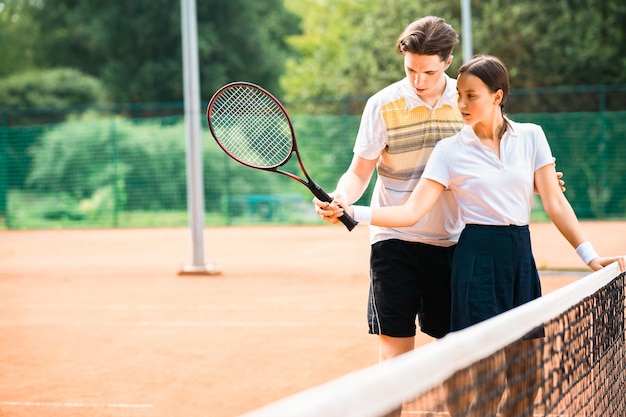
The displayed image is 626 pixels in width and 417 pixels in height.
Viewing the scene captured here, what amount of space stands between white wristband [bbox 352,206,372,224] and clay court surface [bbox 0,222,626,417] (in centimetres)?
194

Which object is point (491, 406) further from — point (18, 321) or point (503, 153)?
point (18, 321)

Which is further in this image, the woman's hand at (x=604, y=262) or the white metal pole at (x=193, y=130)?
the white metal pole at (x=193, y=130)

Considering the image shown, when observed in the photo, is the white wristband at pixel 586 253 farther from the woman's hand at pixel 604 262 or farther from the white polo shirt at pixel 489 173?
the white polo shirt at pixel 489 173

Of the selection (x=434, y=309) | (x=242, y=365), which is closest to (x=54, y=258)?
(x=242, y=365)

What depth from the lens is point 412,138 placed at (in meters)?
3.48

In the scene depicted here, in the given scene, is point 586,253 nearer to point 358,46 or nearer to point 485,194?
point 485,194

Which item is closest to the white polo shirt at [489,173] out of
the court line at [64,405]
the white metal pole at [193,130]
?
the court line at [64,405]

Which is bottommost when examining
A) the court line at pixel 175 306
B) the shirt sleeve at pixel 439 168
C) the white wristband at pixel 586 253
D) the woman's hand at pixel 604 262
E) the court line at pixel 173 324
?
the court line at pixel 175 306

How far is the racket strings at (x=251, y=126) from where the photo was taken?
3.96 meters

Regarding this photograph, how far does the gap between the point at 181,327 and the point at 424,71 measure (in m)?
4.69

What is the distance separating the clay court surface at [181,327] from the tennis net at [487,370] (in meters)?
2.00

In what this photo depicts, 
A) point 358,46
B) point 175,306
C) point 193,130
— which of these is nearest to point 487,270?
point 175,306

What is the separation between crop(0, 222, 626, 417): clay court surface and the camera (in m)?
5.26

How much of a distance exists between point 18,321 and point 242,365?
117 inches
